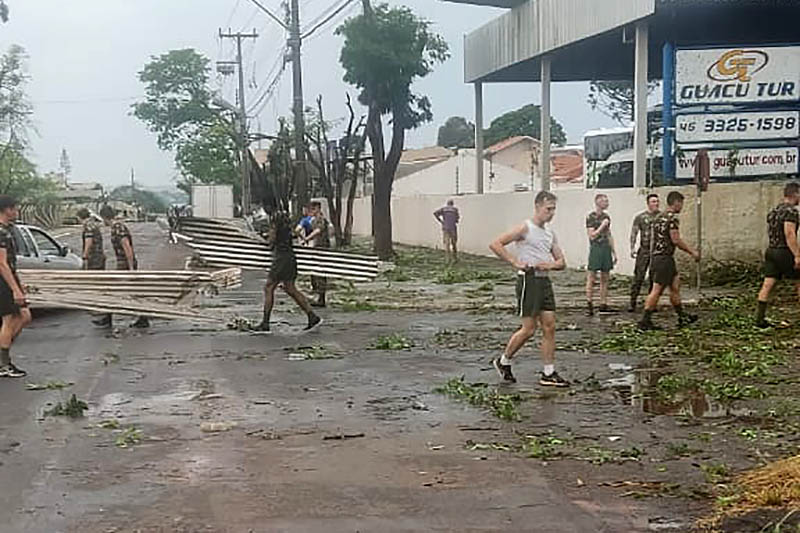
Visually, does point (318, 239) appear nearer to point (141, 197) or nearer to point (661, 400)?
point (661, 400)

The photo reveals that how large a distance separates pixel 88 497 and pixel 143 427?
2161 millimetres

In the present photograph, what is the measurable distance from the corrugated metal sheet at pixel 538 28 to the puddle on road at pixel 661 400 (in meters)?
13.5

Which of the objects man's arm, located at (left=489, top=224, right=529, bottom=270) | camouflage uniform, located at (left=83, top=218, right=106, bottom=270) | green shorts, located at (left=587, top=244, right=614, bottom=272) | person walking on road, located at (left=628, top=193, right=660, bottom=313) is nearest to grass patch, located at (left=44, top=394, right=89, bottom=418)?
man's arm, located at (left=489, top=224, right=529, bottom=270)

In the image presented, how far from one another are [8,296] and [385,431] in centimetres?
493

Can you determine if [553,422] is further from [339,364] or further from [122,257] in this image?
[122,257]

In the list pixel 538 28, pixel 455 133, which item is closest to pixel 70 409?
pixel 538 28

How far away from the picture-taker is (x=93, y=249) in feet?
58.6

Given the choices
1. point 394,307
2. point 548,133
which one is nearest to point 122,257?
point 394,307

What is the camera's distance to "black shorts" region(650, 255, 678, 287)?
14695 millimetres

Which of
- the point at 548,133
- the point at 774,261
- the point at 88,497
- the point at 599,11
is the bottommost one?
the point at 88,497

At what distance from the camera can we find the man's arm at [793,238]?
536 inches

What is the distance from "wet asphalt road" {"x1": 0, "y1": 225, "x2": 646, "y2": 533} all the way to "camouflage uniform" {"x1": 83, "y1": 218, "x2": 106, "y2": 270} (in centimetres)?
408

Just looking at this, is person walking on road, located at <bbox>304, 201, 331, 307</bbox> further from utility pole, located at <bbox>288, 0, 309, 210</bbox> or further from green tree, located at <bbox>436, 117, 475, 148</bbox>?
green tree, located at <bbox>436, 117, 475, 148</bbox>

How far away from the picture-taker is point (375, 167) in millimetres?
34031
